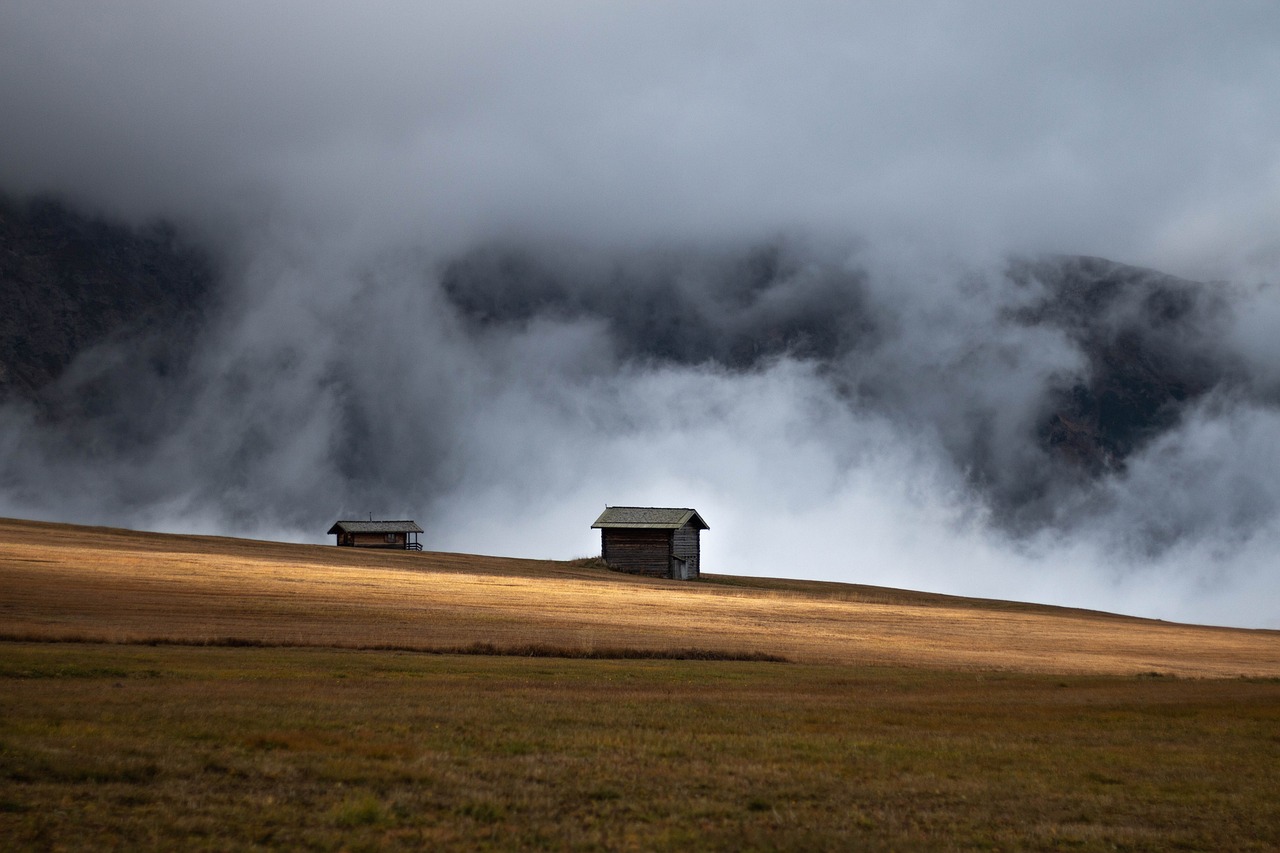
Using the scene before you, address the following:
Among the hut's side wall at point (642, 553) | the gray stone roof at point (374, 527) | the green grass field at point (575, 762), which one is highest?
the gray stone roof at point (374, 527)

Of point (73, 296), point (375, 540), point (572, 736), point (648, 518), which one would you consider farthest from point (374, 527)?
point (572, 736)

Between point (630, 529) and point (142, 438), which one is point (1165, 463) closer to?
point (630, 529)

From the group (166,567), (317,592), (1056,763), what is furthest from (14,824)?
(166,567)

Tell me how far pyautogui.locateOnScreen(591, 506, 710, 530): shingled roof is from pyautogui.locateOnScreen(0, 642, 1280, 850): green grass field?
238 ft

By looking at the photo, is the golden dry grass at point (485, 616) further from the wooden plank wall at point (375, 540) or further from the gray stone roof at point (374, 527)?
the wooden plank wall at point (375, 540)

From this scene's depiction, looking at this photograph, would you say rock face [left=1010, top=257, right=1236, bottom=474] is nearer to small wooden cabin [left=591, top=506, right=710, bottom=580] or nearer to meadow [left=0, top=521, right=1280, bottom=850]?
small wooden cabin [left=591, top=506, right=710, bottom=580]

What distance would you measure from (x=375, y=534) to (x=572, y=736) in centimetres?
11100

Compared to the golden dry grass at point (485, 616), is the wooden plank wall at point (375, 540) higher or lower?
higher

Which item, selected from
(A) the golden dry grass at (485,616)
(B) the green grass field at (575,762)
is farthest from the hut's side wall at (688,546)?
(B) the green grass field at (575,762)

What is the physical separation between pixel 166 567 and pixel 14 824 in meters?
49.8

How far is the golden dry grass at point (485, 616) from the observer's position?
35219 millimetres

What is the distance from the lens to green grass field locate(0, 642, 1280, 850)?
40.1ft

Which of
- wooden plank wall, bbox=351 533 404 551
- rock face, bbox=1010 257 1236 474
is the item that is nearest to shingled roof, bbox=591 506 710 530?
wooden plank wall, bbox=351 533 404 551

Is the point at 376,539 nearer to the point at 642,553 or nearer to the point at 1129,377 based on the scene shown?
the point at 642,553
